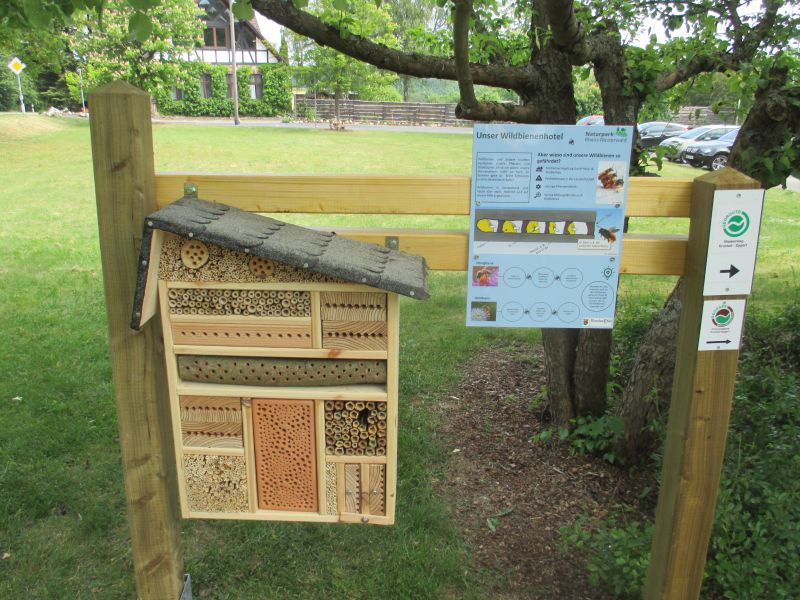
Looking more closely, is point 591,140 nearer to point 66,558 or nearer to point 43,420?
point 66,558

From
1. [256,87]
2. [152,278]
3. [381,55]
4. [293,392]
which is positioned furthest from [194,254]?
[256,87]

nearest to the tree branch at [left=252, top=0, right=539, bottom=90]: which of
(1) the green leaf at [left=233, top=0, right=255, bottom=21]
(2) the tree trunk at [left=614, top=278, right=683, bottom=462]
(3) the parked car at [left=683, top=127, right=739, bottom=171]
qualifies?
(1) the green leaf at [left=233, top=0, right=255, bottom=21]

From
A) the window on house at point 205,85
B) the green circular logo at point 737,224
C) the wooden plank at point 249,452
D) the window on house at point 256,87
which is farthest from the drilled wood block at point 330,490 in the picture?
the window on house at point 256,87

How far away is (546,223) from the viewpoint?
211 cm

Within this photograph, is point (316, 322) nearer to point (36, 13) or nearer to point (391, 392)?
point (391, 392)

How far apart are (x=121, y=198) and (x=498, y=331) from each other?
450cm

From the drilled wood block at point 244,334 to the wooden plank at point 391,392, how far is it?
240 millimetres

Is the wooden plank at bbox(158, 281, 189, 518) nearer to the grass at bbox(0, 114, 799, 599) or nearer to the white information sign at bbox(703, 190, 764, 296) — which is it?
the grass at bbox(0, 114, 799, 599)

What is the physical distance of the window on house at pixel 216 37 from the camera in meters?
39.9

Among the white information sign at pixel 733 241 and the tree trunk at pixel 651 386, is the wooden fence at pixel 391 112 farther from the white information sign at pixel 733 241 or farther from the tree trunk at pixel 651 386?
the white information sign at pixel 733 241

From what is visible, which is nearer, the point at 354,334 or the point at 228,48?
the point at 354,334

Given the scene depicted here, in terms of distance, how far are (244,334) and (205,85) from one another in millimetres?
40586

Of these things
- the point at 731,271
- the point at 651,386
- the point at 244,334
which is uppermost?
the point at 731,271

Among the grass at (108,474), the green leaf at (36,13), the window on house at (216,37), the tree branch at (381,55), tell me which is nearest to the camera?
the green leaf at (36,13)
